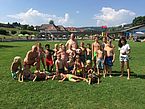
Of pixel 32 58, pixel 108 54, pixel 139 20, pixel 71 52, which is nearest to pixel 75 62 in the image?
pixel 71 52

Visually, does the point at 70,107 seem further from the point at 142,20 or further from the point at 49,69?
the point at 142,20

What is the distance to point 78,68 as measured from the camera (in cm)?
1258

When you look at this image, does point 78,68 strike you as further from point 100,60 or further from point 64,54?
point 100,60

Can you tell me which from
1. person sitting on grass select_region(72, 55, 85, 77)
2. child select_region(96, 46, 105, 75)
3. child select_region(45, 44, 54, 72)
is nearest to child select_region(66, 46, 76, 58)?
person sitting on grass select_region(72, 55, 85, 77)

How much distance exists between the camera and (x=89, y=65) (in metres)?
12.7

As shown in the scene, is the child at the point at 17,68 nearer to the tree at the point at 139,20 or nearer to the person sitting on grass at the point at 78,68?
the person sitting on grass at the point at 78,68

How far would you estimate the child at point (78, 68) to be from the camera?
12.5m

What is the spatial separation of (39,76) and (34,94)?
9.01 ft

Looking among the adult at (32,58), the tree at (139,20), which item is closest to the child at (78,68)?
the adult at (32,58)

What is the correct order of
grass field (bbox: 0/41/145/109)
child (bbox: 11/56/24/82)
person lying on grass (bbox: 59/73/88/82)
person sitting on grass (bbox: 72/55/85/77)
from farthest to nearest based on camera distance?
person sitting on grass (bbox: 72/55/85/77) < child (bbox: 11/56/24/82) < person lying on grass (bbox: 59/73/88/82) < grass field (bbox: 0/41/145/109)

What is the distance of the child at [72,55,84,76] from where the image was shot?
1254 centimetres

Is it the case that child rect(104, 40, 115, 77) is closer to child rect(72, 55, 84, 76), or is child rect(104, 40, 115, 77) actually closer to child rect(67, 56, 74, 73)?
child rect(72, 55, 84, 76)

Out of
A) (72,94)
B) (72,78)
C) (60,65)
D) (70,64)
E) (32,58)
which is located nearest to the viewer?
(72,94)

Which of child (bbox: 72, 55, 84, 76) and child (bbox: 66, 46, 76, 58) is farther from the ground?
child (bbox: 66, 46, 76, 58)
